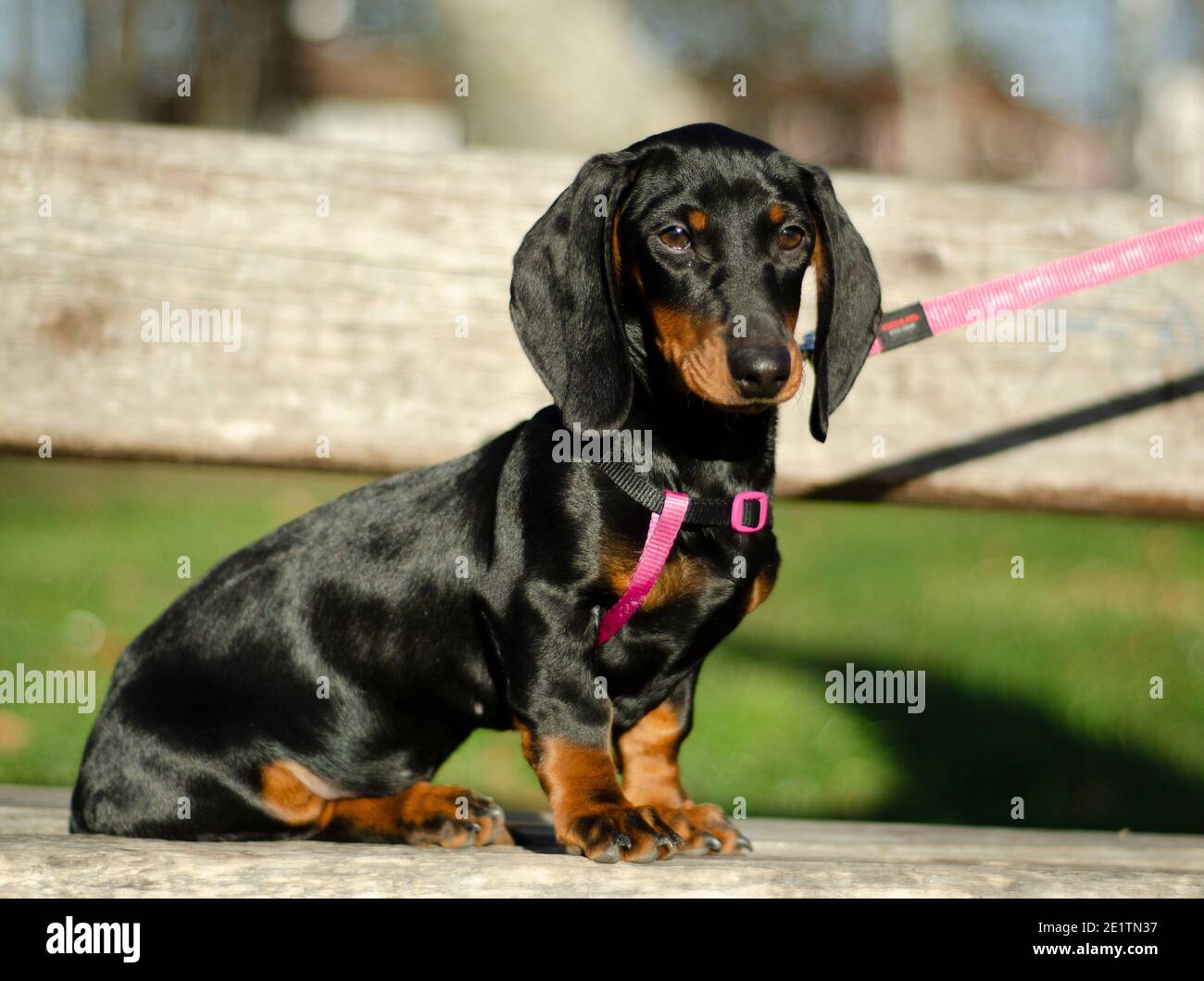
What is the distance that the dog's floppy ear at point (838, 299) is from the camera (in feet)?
8.99

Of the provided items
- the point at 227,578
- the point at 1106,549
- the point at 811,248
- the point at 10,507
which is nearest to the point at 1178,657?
the point at 1106,549

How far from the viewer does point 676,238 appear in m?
2.62

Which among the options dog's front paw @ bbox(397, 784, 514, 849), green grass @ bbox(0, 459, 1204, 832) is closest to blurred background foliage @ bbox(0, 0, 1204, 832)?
green grass @ bbox(0, 459, 1204, 832)

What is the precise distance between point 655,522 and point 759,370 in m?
0.35

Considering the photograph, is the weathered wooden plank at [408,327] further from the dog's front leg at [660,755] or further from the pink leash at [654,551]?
the pink leash at [654,551]

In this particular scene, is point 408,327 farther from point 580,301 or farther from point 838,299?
point 838,299

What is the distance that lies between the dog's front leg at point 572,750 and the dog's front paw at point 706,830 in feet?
0.58

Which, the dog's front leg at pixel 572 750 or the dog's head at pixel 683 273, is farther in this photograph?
the dog's head at pixel 683 273

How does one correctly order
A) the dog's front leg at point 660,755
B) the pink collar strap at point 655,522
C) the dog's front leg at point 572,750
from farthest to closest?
1. the dog's front leg at point 660,755
2. the pink collar strap at point 655,522
3. the dog's front leg at point 572,750

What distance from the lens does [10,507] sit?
30.4ft

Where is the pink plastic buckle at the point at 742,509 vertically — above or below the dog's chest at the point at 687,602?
above

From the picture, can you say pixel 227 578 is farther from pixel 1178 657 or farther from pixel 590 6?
pixel 590 6

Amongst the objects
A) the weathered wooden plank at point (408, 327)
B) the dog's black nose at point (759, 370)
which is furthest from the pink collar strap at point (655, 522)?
the weathered wooden plank at point (408, 327)

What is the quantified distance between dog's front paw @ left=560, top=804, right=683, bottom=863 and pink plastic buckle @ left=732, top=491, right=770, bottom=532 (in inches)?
22.4
